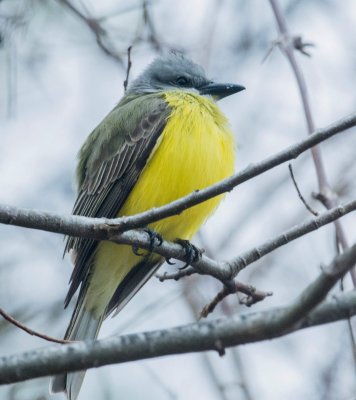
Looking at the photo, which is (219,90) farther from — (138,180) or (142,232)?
(142,232)

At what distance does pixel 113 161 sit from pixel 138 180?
39 cm

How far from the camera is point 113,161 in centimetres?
560

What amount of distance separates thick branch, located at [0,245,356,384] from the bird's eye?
12.7 ft

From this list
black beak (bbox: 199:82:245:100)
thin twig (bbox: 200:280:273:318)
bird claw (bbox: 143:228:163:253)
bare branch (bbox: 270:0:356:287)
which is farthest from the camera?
black beak (bbox: 199:82:245:100)

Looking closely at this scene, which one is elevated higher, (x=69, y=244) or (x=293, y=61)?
(x=293, y=61)

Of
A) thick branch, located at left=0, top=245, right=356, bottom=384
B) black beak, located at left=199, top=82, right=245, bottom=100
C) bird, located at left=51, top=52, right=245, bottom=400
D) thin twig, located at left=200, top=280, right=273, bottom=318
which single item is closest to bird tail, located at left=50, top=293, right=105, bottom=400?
bird, located at left=51, top=52, right=245, bottom=400

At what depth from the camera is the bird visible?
5.15 meters

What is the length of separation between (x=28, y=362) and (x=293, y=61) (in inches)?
100

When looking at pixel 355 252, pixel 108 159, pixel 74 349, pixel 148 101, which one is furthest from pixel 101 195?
pixel 355 252

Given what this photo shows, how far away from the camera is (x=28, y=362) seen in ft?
8.63

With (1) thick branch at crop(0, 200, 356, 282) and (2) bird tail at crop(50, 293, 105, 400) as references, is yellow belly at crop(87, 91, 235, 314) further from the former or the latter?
(1) thick branch at crop(0, 200, 356, 282)

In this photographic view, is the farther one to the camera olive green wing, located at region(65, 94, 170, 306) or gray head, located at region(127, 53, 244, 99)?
gray head, located at region(127, 53, 244, 99)

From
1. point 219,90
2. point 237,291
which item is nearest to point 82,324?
point 237,291

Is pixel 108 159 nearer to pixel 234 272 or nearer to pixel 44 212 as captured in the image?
pixel 234 272
